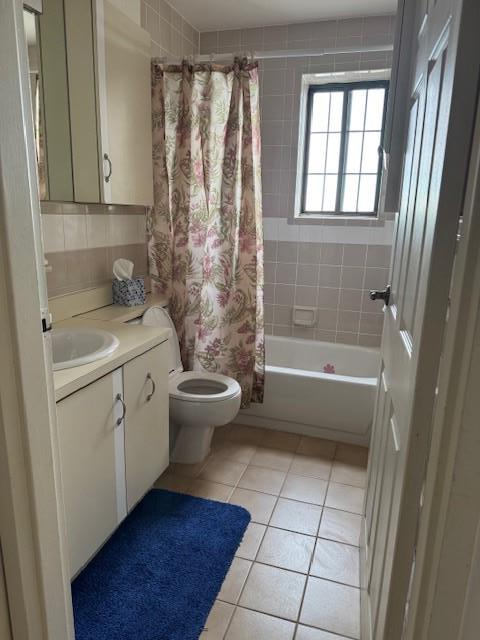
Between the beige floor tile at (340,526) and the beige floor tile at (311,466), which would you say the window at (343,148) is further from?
the beige floor tile at (340,526)

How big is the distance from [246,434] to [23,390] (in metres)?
2.02

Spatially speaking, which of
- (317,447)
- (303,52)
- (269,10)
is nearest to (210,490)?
(317,447)

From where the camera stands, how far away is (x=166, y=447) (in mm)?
2074

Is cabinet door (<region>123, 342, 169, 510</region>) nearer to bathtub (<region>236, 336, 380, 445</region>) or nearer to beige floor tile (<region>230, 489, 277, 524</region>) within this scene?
beige floor tile (<region>230, 489, 277, 524</region>)

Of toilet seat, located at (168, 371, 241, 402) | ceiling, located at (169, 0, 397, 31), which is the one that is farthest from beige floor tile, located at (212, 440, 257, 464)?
ceiling, located at (169, 0, 397, 31)

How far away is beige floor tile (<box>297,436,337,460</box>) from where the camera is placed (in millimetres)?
2502

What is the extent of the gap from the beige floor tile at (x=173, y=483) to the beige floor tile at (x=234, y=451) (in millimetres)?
256

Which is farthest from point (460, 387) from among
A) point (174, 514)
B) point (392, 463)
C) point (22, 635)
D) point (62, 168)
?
point (62, 168)

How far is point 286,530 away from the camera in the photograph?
1.90 metres

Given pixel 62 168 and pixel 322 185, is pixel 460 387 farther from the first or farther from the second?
pixel 322 185

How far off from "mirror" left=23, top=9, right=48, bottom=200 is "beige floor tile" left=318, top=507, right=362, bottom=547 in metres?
1.87

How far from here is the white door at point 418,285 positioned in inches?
27.7

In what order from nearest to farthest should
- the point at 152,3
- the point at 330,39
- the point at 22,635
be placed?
the point at 22,635
the point at 152,3
the point at 330,39

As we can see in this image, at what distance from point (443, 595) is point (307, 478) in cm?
157
